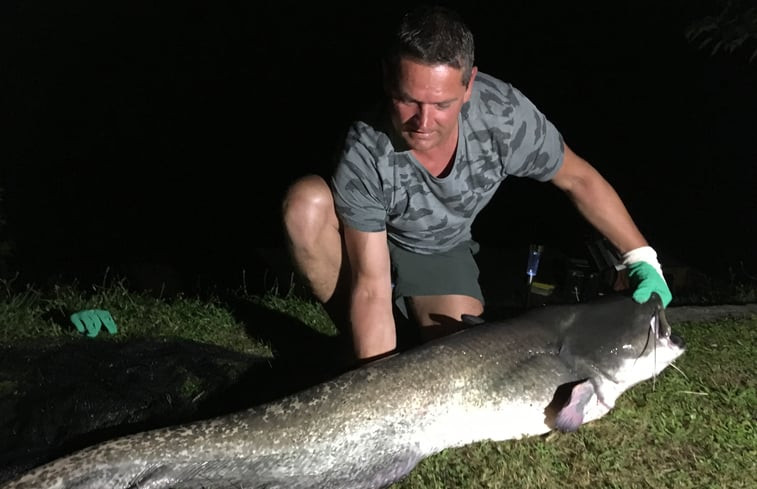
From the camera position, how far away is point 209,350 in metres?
3.47

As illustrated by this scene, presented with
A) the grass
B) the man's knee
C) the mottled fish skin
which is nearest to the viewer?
the mottled fish skin

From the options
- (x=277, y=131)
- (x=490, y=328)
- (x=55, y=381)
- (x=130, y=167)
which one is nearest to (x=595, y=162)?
(x=277, y=131)

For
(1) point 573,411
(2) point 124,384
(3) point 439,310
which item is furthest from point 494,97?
(2) point 124,384

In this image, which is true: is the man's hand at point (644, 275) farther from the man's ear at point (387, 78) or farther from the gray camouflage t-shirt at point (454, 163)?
the man's ear at point (387, 78)

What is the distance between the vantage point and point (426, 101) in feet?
8.90

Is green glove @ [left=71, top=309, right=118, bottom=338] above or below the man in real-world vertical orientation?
below

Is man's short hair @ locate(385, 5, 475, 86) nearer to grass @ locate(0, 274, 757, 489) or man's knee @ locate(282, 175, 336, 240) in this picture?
man's knee @ locate(282, 175, 336, 240)

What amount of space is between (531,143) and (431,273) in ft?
2.59

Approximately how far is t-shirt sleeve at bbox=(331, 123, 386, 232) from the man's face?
0.21 m

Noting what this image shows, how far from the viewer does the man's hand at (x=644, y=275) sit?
122 inches

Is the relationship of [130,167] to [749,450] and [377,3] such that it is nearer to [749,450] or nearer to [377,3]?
[377,3]

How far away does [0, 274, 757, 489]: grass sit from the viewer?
2.59 meters

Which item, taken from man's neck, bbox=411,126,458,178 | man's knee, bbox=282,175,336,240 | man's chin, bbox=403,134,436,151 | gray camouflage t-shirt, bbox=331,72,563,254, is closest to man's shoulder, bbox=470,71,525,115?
gray camouflage t-shirt, bbox=331,72,563,254

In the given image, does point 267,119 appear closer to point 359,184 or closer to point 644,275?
point 359,184
